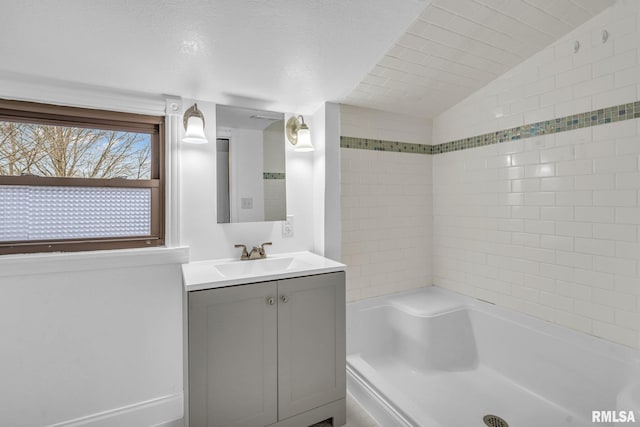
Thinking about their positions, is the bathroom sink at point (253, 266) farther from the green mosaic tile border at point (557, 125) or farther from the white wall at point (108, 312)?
the green mosaic tile border at point (557, 125)

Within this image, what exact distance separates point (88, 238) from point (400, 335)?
2.25 metres

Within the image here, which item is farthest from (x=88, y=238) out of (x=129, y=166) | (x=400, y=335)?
(x=400, y=335)

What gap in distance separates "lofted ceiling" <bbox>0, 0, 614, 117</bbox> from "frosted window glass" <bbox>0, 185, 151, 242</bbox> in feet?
2.02

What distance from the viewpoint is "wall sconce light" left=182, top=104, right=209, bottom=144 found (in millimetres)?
1876

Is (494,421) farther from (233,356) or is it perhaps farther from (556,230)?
(233,356)

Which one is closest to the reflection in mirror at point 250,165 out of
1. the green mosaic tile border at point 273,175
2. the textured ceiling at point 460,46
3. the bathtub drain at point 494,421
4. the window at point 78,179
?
the green mosaic tile border at point 273,175

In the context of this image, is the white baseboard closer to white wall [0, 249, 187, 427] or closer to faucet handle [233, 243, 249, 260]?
white wall [0, 249, 187, 427]

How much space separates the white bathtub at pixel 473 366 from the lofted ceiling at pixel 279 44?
1.67m

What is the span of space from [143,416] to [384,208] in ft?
7.06

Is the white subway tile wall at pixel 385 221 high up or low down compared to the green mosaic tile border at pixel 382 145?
down

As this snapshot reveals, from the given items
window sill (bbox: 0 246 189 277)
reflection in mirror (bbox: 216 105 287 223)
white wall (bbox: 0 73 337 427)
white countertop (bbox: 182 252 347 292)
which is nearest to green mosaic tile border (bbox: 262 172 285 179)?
reflection in mirror (bbox: 216 105 287 223)

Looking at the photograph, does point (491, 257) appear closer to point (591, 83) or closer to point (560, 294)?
point (560, 294)

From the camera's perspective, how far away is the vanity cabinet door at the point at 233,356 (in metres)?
1.49

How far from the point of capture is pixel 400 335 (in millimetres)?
2432
